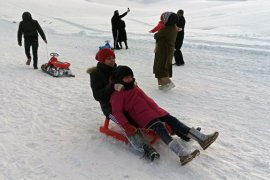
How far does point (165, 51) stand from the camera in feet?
25.2

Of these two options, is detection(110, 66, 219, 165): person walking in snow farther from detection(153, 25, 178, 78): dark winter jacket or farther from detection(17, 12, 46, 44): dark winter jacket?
detection(17, 12, 46, 44): dark winter jacket

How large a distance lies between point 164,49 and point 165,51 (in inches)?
1.9

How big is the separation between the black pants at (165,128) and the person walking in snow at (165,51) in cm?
310

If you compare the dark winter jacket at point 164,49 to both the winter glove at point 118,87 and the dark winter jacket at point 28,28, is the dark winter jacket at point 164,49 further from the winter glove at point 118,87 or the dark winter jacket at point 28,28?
the dark winter jacket at point 28,28

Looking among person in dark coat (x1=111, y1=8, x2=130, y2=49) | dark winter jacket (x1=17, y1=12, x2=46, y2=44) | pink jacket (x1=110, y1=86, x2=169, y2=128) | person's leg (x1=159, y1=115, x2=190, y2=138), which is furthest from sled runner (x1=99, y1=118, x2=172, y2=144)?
person in dark coat (x1=111, y1=8, x2=130, y2=49)

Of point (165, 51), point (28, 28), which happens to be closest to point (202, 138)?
point (165, 51)

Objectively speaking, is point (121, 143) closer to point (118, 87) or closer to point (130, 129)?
point (130, 129)

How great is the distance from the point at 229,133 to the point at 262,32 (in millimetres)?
14986

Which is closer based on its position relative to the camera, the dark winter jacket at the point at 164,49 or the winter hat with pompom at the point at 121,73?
the winter hat with pompom at the point at 121,73

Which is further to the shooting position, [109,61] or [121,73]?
[109,61]

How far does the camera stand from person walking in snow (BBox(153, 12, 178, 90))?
753 cm

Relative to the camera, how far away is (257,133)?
528 cm

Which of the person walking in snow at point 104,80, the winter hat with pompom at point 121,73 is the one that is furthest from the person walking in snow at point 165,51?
the winter hat with pompom at point 121,73

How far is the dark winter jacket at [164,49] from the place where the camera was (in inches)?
297
